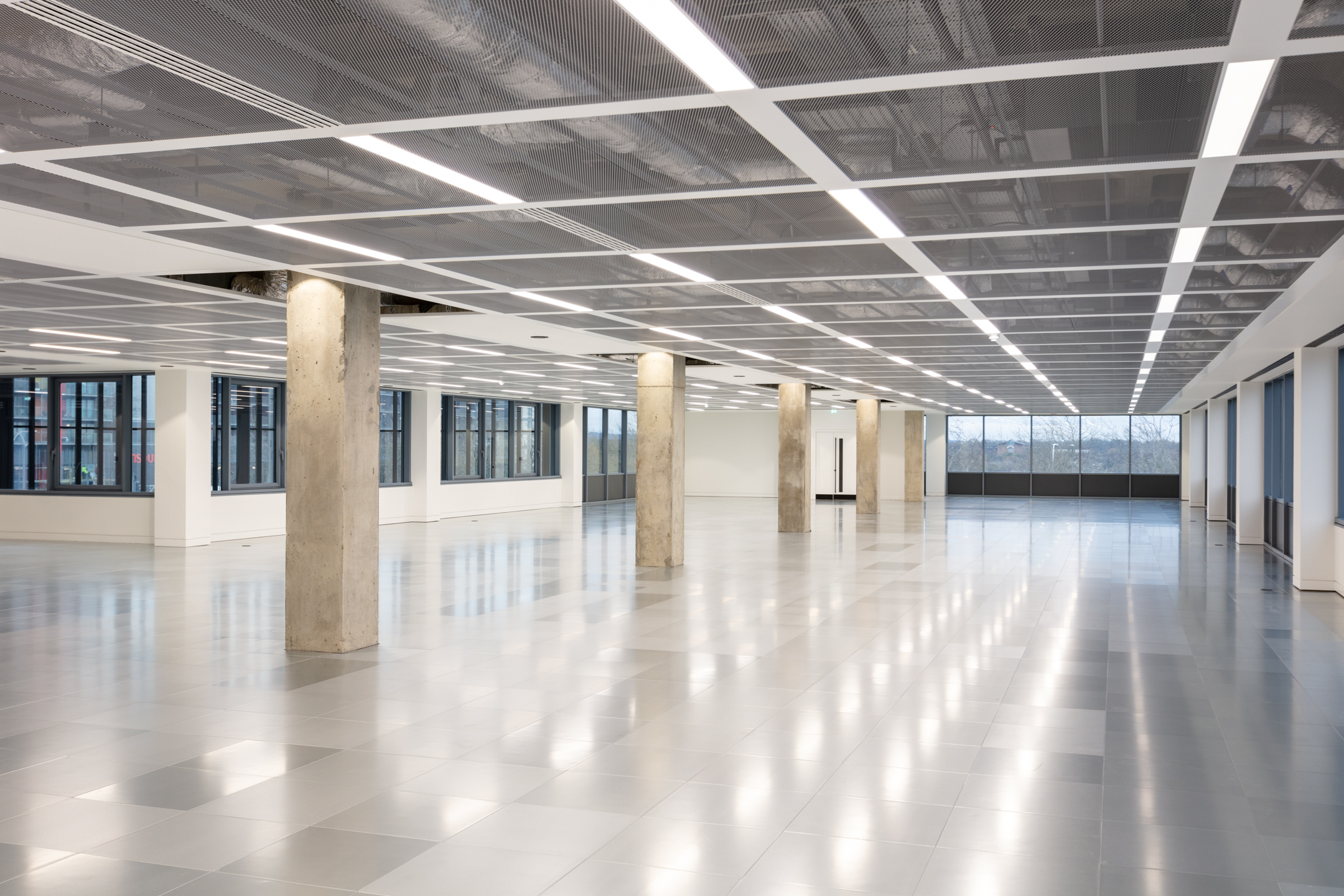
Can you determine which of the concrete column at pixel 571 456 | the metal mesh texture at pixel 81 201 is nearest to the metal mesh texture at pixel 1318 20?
the metal mesh texture at pixel 81 201

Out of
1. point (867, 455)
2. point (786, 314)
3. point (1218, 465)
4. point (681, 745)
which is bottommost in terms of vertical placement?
point (681, 745)

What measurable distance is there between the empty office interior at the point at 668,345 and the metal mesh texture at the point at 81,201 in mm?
71

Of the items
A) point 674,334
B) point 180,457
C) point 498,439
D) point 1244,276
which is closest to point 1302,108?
point 1244,276

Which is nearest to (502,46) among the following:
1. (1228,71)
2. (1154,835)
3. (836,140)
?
(836,140)

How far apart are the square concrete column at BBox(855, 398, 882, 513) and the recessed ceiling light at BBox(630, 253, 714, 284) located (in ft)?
93.6

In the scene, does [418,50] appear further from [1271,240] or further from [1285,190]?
[1271,240]

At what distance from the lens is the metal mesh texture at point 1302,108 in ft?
16.8

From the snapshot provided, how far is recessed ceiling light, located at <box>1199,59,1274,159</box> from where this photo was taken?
5164mm

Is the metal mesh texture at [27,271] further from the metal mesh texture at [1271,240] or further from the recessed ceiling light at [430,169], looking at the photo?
the metal mesh texture at [1271,240]

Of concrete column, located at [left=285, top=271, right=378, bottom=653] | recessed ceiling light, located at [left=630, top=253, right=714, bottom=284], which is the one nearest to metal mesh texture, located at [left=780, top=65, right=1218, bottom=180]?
recessed ceiling light, located at [left=630, top=253, right=714, bottom=284]

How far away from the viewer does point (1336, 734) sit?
871 centimetres

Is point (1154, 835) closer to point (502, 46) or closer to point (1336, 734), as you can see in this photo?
point (1336, 734)

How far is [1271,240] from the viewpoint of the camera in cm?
928

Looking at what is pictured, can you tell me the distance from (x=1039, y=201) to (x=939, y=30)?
349cm
